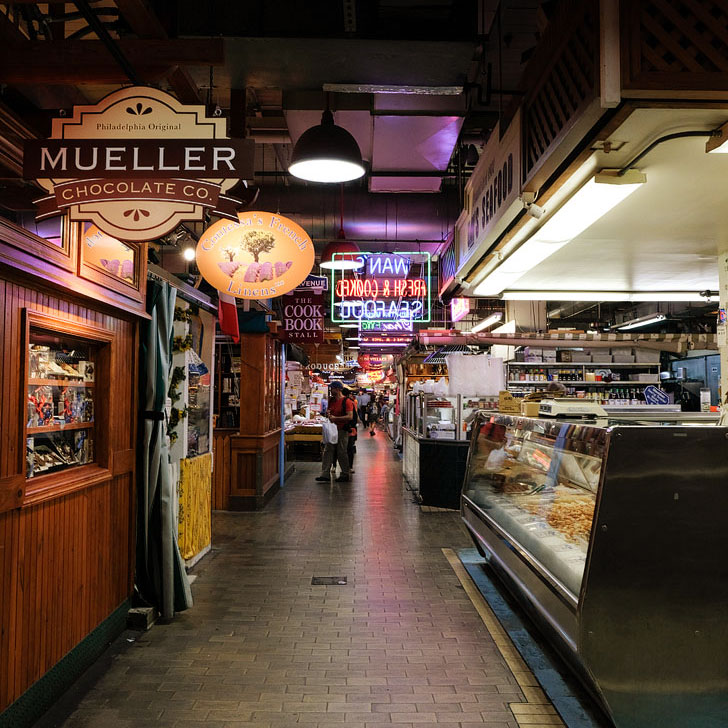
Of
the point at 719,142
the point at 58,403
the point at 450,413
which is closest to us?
the point at 719,142

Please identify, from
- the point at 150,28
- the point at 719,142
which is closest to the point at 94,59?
the point at 150,28

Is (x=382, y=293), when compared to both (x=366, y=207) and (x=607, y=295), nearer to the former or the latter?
(x=366, y=207)

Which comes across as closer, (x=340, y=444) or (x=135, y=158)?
(x=135, y=158)

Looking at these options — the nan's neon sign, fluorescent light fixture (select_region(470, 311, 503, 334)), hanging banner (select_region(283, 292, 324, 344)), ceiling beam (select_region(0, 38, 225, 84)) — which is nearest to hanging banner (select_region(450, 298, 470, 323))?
the nan's neon sign

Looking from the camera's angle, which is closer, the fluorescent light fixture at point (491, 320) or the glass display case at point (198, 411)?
the glass display case at point (198, 411)

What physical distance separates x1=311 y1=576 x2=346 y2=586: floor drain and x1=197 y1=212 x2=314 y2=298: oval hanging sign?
2980 mm

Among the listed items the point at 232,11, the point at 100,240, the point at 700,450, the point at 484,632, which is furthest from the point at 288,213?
the point at 700,450

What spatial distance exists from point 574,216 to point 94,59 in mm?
3161

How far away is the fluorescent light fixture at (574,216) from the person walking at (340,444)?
7.81 m

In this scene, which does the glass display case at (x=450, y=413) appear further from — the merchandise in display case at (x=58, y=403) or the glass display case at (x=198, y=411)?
the merchandise in display case at (x=58, y=403)

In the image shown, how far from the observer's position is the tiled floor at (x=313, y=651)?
3514 millimetres

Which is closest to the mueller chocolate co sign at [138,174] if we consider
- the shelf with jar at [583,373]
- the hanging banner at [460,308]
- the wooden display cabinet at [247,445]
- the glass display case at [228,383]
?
the wooden display cabinet at [247,445]

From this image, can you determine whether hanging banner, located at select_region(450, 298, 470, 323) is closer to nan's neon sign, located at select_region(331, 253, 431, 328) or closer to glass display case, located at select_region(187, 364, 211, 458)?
nan's neon sign, located at select_region(331, 253, 431, 328)

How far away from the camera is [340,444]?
13109 mm
